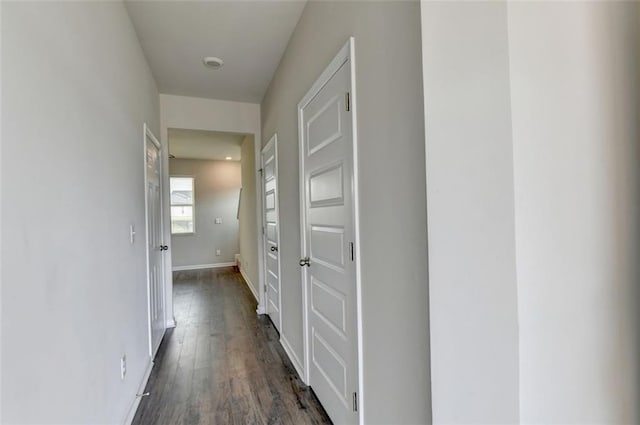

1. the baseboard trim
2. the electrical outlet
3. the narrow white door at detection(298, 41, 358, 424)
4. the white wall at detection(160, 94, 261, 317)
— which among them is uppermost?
the white wall at detection(160, 94, 261, 317)

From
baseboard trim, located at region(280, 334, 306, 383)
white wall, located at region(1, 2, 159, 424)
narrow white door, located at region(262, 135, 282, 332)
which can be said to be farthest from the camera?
narrow white door, located at region(262, 135, 282, 332)

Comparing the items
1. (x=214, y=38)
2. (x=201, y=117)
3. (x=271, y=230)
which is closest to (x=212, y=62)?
(x=214, y=38)

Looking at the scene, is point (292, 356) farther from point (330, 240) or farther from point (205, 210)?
point (205, 210)

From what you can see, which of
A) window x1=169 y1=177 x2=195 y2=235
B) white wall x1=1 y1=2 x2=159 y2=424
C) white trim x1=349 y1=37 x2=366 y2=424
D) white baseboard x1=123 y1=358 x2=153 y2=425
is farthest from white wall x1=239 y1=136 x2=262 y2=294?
white trim x1=349 y1=37 x2=366 y2=424

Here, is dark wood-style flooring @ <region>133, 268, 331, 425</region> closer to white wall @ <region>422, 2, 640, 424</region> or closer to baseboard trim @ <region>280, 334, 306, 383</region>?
baseboard trim @ <region>280, 334, 306, 383</region>

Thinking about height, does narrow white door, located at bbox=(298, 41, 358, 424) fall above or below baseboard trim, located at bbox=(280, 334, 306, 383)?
above

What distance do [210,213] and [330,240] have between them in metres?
5.90

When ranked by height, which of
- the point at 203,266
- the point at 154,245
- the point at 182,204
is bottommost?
the point at 203,266

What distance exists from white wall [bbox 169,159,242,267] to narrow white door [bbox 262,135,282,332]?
372 centimetres

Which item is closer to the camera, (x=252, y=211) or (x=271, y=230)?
(x=271, y=230)

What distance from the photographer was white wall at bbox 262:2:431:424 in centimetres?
101

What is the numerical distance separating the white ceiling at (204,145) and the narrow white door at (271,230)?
4.41 feet

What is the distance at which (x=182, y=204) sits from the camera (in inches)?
271

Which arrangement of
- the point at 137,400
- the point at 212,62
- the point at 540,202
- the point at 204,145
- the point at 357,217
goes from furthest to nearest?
the point at 204,145 → the point at 212,62 → the point at 137,400 → the point at 357,217 → the point at 540,202
